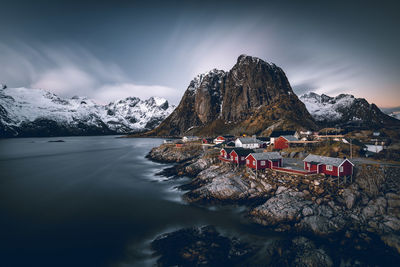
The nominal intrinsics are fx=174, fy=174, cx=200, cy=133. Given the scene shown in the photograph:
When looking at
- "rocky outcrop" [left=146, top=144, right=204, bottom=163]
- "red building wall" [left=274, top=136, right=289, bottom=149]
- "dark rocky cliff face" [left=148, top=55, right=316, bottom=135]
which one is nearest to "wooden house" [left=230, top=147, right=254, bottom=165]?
"red building wall" [left=274, top=136, right=289, bottom=149]

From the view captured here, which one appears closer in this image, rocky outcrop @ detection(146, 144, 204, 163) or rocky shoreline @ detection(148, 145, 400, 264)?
rocky shoreline @ detection(148, 145, 400, 264)

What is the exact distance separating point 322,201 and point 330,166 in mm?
7737

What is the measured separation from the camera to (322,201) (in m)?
24.1

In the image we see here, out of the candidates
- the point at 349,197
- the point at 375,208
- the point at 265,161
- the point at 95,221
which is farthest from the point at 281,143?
the point at 95,221

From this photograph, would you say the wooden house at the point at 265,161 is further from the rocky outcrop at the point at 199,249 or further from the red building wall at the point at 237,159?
the rocky outcrop at the point at 199,249

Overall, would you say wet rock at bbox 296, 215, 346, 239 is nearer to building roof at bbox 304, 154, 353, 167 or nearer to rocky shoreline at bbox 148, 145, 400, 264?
rocky shoreline at bbox 148, 145, 400, 264

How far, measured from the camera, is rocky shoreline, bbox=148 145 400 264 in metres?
19.4

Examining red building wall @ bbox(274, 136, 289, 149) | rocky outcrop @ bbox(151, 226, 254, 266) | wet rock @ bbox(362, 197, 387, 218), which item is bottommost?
rocky outcrop @ bbox(151, 226, 254, 266)

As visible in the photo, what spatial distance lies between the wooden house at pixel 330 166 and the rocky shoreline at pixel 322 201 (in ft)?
4.76

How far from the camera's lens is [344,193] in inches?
984

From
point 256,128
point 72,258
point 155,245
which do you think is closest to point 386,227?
point 155,245

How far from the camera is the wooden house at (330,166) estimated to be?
90.9 ft

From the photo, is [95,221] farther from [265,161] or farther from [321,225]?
[265,161]

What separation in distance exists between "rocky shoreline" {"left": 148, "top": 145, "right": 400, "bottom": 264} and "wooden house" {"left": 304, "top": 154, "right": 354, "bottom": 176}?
145 cm
